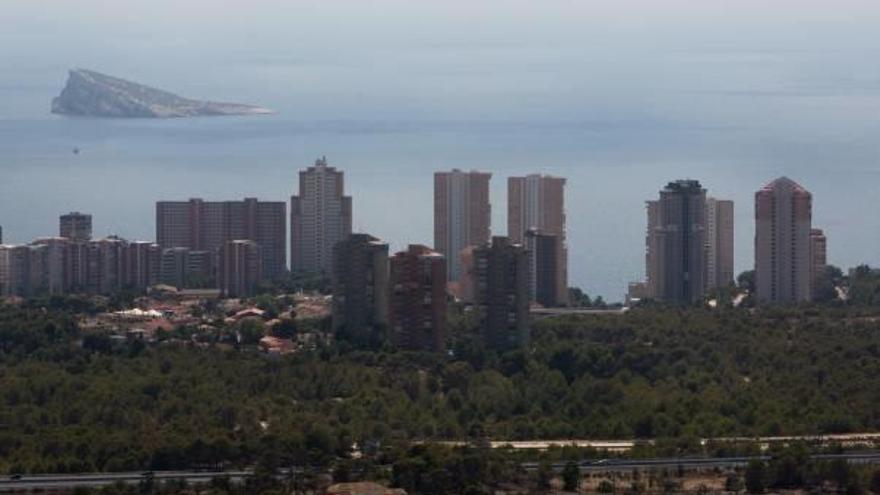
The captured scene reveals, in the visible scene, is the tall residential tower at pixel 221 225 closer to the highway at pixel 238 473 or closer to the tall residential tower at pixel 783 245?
the tall residential tower at pixel 783 245

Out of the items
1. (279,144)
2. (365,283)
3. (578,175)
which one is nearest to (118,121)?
(279,144)

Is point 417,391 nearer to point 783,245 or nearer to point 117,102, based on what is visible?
point 783,245

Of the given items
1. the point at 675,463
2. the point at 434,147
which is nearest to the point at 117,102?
the point at 434,147

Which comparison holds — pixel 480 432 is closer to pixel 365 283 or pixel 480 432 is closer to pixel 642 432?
pixel 642 432

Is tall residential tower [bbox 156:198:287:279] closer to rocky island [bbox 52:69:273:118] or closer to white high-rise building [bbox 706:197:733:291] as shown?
white high-rise building [bbox 706:197:733:291]

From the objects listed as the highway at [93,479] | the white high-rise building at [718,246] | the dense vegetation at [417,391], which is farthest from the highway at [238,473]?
the white high-rise building at [718,246]
